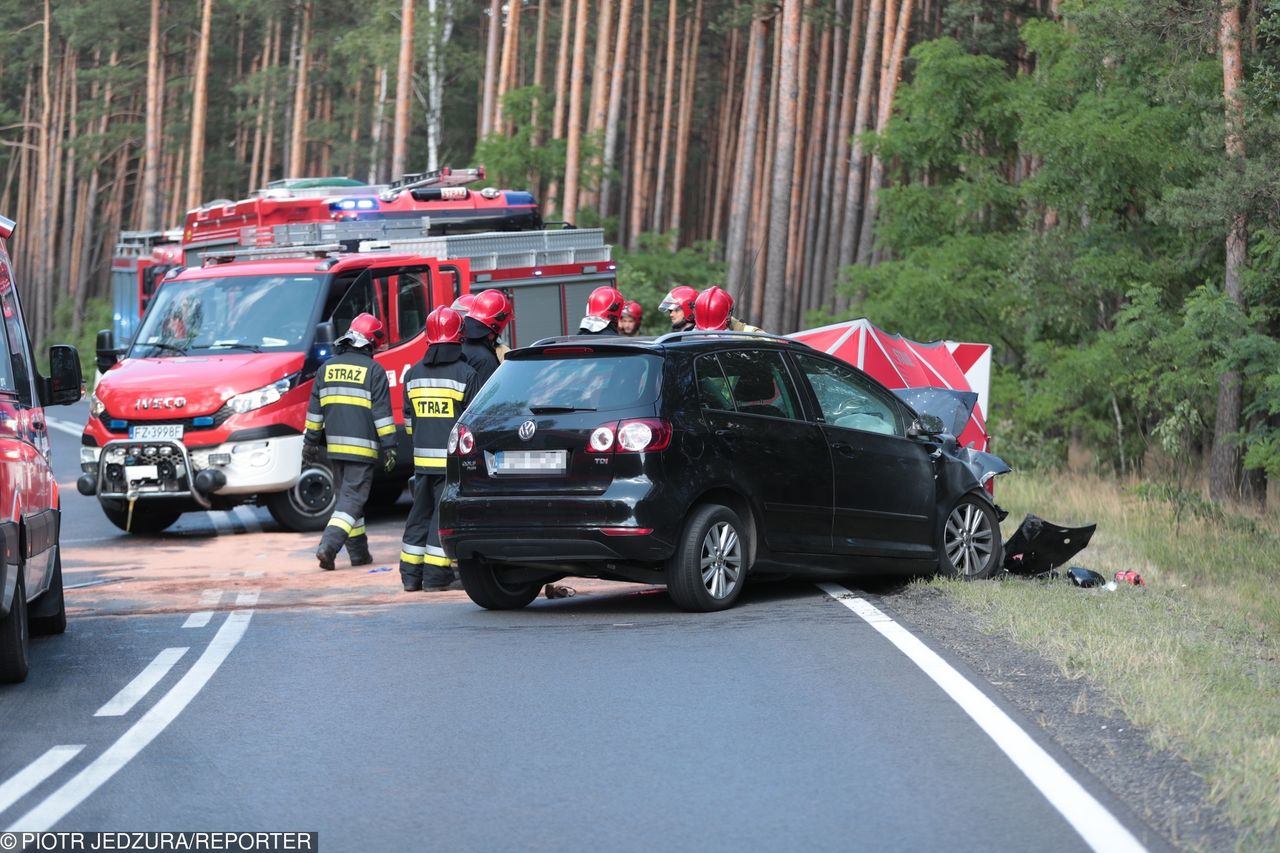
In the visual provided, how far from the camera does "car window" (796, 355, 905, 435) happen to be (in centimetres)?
1105

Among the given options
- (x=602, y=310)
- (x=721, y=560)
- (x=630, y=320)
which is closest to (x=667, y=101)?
(x=630, y=320)

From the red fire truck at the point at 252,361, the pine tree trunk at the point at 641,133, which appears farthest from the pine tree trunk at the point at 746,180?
the red fire truck at the point at 252,361

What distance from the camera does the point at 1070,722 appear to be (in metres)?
7.12

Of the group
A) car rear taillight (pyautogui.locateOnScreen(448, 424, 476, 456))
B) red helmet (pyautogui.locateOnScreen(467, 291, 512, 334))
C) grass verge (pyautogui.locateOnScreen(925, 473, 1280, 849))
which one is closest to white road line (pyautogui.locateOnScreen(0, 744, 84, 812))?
car rear taillight (pyautogui.locateOnScreen(448, 424, 476, 456))

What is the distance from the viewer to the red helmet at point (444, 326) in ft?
38.9

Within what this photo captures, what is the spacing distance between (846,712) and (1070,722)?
904 millimetres

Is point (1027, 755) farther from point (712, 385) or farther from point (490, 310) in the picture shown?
point (490, 310)

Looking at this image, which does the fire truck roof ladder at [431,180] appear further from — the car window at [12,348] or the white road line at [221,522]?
the car window at [12,348]

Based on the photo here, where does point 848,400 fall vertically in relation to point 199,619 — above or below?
above

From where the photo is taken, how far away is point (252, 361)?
15688 mm

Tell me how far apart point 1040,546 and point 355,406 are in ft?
16.5

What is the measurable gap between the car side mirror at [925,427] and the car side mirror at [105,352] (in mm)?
7869

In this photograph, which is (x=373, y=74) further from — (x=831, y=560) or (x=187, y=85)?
(x=831, y=560)

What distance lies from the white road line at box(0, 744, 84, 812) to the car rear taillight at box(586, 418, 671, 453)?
12.3ft
